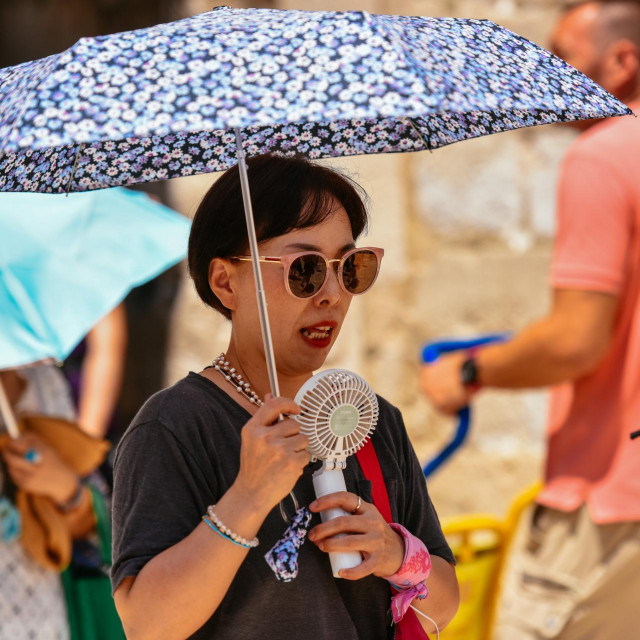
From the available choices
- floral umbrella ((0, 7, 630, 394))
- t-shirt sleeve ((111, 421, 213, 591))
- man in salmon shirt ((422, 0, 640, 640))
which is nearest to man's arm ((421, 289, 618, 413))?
man in salmon shirt ((422, 0, 640, 640))

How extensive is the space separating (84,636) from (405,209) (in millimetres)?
2397

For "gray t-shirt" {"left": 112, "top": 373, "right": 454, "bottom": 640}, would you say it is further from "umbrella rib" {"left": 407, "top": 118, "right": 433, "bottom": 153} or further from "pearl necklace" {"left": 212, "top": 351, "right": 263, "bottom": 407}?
"umbrella rib" {"left": 407, "top": 118, "right": 433, "bottom": 153}

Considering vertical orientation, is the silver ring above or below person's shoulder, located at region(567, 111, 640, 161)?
above

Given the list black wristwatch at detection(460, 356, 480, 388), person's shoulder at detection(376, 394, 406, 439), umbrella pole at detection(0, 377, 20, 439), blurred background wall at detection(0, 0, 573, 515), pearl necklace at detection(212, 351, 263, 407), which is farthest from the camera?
blurred background wall at detection(0, 0, 573, 515)

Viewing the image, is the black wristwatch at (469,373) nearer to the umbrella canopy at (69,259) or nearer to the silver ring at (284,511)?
the umbrella canopy at (69,259)

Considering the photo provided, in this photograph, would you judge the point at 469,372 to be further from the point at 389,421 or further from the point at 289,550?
the point at 289,550

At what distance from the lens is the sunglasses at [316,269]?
184 cm

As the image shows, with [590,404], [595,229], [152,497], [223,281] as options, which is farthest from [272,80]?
[590,404]

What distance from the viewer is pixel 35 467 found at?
292cm

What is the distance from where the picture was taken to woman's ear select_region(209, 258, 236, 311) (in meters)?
1.93

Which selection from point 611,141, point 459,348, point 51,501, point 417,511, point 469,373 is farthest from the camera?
point 459,348

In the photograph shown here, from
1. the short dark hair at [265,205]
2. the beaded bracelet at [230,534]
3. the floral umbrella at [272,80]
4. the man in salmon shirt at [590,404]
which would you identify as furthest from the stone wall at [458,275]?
the beaded bracelet at [230,534]

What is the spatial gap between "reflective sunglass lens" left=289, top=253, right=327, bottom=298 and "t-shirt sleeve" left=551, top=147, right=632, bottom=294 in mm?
1428

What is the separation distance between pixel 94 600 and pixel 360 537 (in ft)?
5.10
